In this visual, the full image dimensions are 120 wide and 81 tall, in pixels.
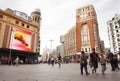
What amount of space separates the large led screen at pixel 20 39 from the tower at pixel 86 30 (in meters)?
25.9

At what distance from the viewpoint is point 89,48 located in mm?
51531

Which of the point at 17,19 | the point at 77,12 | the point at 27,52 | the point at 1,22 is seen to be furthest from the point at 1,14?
the point at 77,12

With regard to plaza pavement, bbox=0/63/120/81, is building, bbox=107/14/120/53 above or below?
above

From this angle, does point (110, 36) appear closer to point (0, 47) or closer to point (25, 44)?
point (25, 44)

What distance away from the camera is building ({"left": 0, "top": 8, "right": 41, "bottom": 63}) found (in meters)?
32.9

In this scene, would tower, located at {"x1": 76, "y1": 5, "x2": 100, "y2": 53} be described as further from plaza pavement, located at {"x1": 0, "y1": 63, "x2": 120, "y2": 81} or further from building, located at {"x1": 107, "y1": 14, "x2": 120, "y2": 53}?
plaza pavement, located at {"x1": 0, "y1": 63, "x2": 120, "y2": 81}

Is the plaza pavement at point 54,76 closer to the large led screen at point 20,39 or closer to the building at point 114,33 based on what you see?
the large led screen at point 20,39

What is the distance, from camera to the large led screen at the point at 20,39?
34250 mm

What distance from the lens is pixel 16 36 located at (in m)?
35.1

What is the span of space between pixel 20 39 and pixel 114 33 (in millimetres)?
55033

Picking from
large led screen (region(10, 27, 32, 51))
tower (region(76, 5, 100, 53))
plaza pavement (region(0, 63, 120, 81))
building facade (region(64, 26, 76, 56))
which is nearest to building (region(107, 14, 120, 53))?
tower (region(76, 5, 100, 53))

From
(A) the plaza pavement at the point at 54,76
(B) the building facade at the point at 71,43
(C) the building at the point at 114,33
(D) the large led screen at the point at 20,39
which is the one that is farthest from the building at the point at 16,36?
(C) the building at the point at 114,33

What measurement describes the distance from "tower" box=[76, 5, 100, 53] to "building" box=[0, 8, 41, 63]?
23.3 m

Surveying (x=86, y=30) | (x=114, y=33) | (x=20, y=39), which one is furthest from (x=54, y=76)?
(x=114, y=33)
